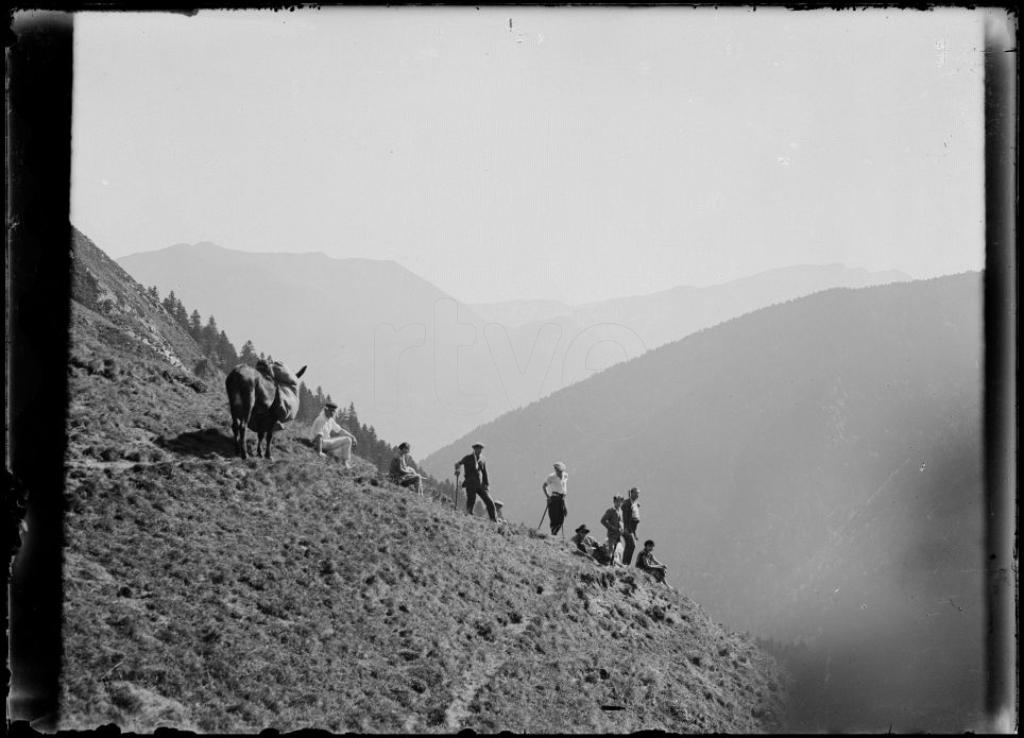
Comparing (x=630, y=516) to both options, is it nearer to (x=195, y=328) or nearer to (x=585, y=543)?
(x=585, y=543)

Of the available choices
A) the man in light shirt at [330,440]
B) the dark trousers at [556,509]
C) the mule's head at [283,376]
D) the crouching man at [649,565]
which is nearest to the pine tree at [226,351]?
the man in light shirt at [330,440]

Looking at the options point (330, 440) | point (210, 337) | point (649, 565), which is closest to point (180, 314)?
point (210, 337)

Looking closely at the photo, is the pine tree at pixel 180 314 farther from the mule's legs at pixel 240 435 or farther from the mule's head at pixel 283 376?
the mule's legs at pixel 240 435

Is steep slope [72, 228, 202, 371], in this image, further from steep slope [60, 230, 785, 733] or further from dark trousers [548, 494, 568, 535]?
dark trousers [548, 494, 568, 535]

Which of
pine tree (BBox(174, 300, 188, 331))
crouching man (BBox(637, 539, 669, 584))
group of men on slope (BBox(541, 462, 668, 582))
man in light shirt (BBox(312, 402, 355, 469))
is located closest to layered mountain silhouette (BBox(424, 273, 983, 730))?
crouching man (BBox(637, 539, 669, 584))

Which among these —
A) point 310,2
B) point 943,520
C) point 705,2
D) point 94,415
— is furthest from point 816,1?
point 943,520

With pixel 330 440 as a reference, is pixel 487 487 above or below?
below
